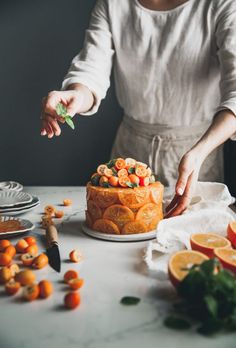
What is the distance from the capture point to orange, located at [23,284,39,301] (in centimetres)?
85

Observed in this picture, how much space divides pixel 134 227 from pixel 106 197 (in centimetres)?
11

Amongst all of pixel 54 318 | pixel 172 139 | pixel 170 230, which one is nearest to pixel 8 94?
pixel 172 139

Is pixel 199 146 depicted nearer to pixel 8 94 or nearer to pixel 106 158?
pixel 106 158

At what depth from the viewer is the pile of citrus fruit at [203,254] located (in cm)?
86

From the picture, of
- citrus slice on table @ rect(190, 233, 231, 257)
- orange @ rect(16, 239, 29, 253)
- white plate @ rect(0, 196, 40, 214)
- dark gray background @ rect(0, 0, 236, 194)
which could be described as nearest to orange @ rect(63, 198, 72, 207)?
white plate @ rect(0, 196, 40, 214)

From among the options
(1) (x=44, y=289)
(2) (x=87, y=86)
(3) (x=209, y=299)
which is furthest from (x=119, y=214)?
(2) (x=87, y=86)

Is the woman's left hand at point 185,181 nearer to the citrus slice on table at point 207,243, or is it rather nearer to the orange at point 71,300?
the citrus slice on table at point 207,243

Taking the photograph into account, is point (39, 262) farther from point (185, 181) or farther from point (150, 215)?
point (185, 181)

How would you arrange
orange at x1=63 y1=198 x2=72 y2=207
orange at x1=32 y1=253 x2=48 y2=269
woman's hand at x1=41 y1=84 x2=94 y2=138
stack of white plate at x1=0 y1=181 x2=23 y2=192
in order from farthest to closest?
stack of white plate at x1=0 y1=181 x2=23 y2=192, orange at x1=63 y1=198 x2=72 y2=207, woman's hand at x1=41 y1=84 x2=94 y2=138, orange at x1=32 y1=253 x2=48 y2=269

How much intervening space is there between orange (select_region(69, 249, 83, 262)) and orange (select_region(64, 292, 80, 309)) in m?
0.21

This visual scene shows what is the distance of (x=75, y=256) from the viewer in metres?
1.04

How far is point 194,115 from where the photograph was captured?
1830 millimetres

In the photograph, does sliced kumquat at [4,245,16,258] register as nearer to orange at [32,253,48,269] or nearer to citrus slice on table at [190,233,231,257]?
orange at [32,253,48,269]

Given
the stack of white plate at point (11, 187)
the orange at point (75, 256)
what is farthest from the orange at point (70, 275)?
the stack of white plate at point (11, 187)
